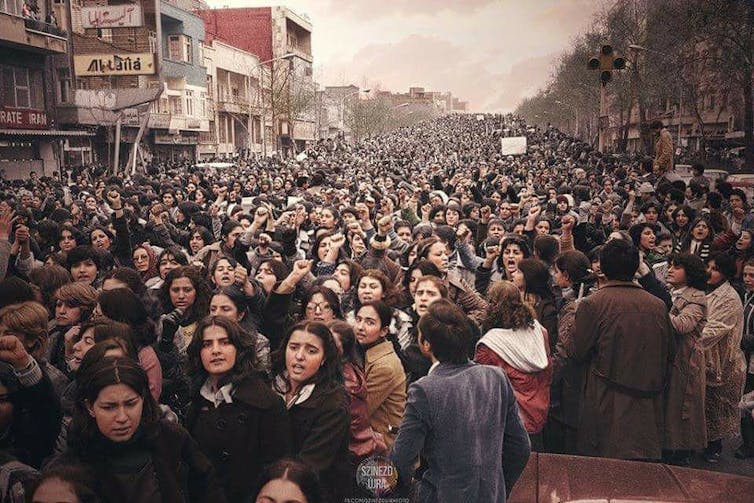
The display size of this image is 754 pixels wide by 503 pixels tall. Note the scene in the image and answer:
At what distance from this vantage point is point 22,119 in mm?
23656

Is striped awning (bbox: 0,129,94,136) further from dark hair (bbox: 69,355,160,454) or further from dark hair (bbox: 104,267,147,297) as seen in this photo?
dark hair (bbox: 69,355,160,454)

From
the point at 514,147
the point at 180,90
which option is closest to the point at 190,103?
the point at 180,90

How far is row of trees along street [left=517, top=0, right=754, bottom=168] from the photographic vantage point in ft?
67.8

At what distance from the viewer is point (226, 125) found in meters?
50.3

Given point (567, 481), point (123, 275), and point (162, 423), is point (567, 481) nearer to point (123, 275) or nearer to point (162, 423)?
point (162, 423)

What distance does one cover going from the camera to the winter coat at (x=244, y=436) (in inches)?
111

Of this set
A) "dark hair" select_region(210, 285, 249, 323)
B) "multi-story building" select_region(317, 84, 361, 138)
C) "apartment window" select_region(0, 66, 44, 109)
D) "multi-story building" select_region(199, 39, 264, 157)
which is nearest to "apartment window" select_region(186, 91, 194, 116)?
"multi-story building" select_region(199, 39, 264, 157)

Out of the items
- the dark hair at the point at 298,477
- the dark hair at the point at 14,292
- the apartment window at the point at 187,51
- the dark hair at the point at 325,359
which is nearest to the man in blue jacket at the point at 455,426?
the dark hair at the point at 298,477

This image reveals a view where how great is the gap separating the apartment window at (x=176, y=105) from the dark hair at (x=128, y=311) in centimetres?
3869

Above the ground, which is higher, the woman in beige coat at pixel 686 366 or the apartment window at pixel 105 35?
the apartment window at pixel 105 35

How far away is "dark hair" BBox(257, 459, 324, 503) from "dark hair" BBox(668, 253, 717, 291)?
312 cm

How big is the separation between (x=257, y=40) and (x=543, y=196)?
53.2 metres

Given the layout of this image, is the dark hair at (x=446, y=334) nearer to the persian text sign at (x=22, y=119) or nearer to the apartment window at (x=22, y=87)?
the persian text sign at (x=22, y=119)

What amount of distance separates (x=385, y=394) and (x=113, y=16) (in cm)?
2207
